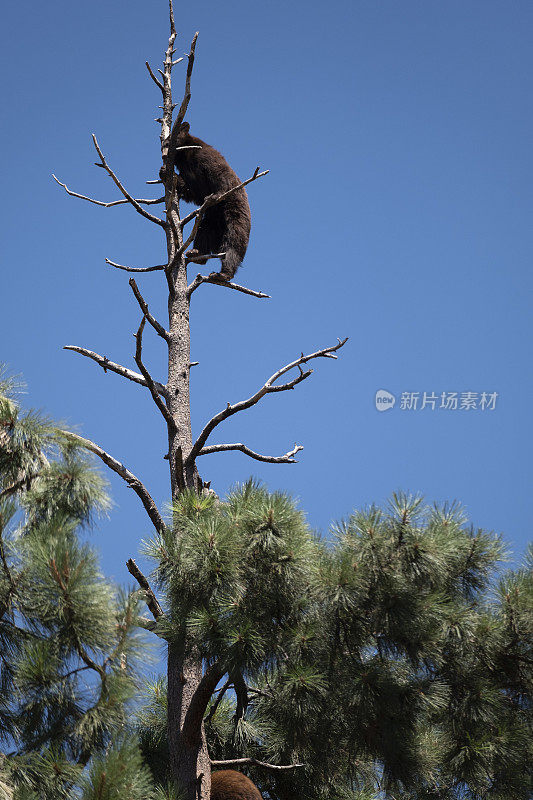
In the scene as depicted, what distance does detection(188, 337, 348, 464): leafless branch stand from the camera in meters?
4.09

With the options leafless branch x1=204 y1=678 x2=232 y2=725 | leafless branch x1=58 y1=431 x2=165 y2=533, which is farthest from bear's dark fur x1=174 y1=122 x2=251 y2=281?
leafless branch x1=204 y1=678 x2=232 y2=725

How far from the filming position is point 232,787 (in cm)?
387

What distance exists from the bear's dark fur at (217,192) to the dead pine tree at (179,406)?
0.11 meters

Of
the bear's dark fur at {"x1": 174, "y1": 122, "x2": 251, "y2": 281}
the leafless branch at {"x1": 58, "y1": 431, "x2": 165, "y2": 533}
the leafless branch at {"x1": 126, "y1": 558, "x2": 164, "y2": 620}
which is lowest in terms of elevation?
the leafless branch at {"x1": 126, "y1": 558, "x2": 164, "y2": 620}

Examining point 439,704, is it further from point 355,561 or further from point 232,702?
point 232,702

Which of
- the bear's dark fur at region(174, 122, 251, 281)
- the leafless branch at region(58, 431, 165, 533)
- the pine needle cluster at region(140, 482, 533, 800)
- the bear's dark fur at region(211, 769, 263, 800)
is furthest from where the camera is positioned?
the bear's dark fur at region(174, 122, 251, 281)

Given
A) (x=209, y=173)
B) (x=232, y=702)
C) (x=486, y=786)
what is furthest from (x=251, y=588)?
(x=209, y=173)

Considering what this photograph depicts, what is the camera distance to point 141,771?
105 inches

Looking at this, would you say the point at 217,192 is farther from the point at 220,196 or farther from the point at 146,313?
the point at 146,313

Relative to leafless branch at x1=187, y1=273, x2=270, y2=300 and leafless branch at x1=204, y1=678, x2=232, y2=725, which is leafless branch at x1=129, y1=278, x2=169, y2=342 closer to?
leafless branch at x1=187, y1=273, x2=270, y2=300

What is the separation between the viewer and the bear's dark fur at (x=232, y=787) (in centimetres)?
385

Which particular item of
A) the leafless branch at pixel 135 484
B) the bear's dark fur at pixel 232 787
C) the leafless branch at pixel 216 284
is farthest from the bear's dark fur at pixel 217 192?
the bear's dark fur at pixel 232 787

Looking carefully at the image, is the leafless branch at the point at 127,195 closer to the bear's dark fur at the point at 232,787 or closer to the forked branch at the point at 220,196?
the forked branch at the point at 220,196

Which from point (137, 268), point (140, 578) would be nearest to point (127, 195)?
point (137, 268)
